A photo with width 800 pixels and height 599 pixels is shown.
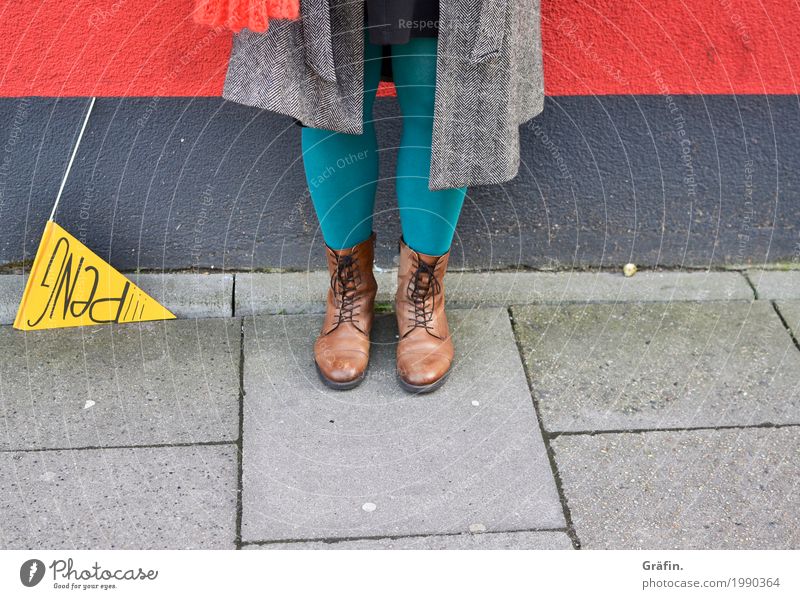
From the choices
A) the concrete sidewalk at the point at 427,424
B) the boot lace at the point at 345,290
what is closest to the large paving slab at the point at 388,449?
the concrete sidewalk at the point at 427,424

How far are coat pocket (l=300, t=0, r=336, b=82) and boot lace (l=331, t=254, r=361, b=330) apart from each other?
0.53 m

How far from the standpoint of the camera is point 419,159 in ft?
5.90

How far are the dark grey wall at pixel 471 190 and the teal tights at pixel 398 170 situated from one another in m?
0.34

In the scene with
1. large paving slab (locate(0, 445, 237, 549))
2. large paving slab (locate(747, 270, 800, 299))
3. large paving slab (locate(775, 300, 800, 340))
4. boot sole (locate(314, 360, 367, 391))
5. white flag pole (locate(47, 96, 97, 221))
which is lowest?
large paving slab (locate(747, 270, 800, 299))

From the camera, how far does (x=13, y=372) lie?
6.57 ft

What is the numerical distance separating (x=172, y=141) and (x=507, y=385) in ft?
3.44

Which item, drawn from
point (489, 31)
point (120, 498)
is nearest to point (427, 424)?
point (120, 498)

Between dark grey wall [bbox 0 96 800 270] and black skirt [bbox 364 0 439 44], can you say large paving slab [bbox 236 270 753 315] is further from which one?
black skirt [bbox 364 0 439 44]

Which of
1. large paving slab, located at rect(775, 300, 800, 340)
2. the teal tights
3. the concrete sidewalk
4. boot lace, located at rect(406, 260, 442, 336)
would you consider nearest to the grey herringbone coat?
the teal tights

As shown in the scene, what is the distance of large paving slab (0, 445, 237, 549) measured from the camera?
5.17 feet

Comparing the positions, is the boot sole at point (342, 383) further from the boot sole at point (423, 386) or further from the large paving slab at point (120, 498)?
the large paving slab at point (120, 498)

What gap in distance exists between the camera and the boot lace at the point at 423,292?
6.45 feet
